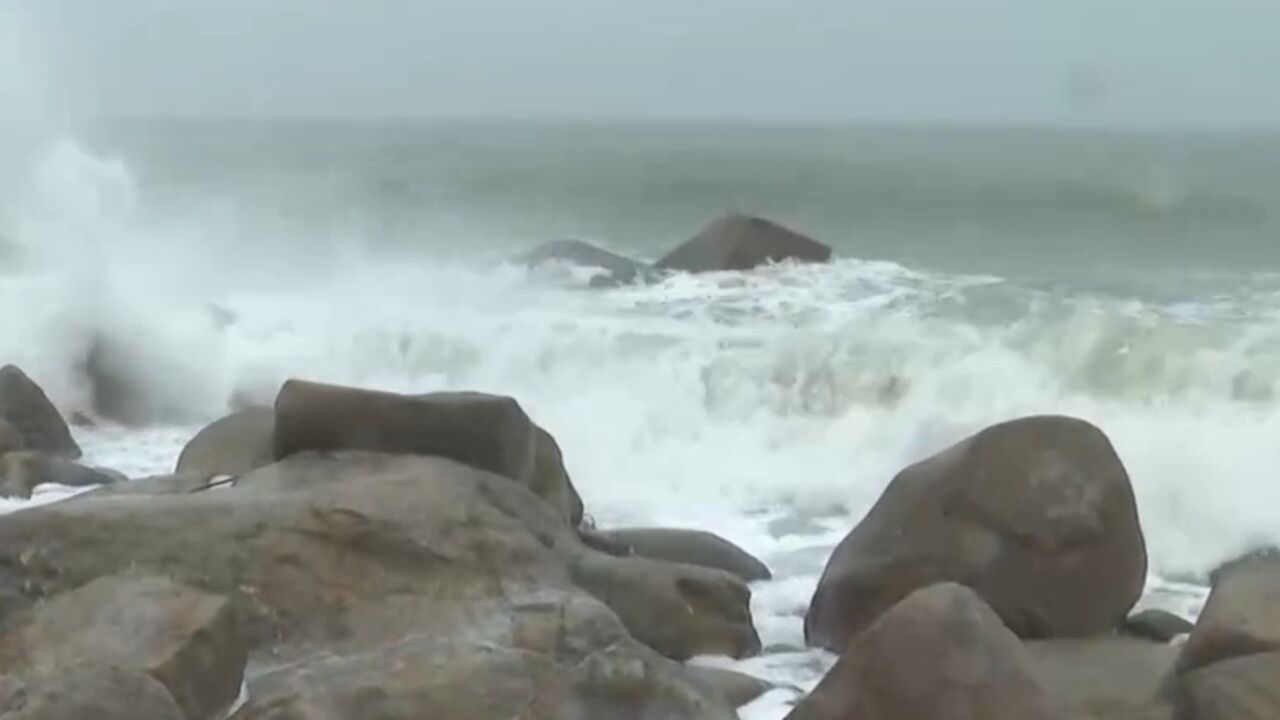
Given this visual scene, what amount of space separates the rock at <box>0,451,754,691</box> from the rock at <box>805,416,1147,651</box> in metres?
0.64

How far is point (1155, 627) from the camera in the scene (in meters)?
6.77

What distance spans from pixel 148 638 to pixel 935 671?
92.4 inches

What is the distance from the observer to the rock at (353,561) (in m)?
5.68

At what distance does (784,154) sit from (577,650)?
58.5 meters

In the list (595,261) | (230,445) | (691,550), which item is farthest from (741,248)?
(691,550)

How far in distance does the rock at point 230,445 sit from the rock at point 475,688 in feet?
12.2

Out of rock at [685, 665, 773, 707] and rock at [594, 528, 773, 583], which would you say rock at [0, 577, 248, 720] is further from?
rock at [594, 528, 773, 583]

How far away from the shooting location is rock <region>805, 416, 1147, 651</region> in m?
6.54

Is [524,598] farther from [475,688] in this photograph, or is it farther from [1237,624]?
[1237,624]

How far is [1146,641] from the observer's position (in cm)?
649

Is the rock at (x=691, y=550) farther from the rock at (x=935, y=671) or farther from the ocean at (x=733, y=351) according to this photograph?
the rock at (x=935, y=671)

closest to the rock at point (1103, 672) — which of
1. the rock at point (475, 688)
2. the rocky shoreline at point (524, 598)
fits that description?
the rocky shoreline at point (524, 598)

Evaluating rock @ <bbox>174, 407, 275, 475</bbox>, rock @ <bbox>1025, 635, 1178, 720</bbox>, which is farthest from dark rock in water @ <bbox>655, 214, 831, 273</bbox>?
rock @ <bbox>1025, 635, 1178, 720</bbox>

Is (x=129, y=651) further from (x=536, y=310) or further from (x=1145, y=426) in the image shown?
(x=536, y=310)
